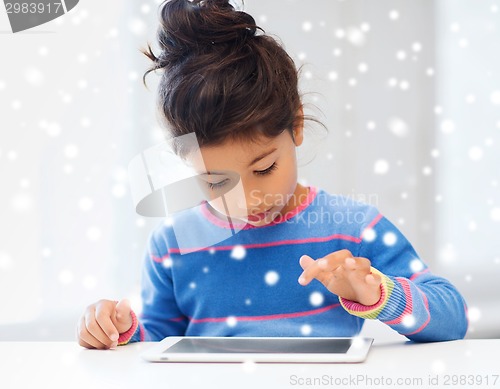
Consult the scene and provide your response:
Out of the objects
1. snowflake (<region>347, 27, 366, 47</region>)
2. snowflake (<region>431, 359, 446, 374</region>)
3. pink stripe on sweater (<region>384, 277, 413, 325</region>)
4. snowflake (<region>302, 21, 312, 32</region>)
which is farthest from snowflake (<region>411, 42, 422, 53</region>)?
snowflake (<region>431, 359, 446, 374</region>)

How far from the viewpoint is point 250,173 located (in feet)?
2.88

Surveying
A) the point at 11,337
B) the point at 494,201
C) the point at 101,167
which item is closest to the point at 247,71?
the point at 101,167

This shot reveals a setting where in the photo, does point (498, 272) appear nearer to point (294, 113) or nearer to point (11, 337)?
point (294, 113)

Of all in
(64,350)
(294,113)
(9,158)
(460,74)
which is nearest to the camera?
(64,350)

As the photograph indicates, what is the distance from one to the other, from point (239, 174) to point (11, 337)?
91cm

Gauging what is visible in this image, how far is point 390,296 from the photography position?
75 centimetres

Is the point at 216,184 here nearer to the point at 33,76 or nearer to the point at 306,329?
the point at 306,329

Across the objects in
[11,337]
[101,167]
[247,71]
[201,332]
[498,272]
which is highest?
[247,71]

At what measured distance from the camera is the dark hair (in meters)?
0.87

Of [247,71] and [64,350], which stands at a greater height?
[247,71]

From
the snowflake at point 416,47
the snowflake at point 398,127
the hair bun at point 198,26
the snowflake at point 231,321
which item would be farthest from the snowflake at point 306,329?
the snowflake at point 416,47

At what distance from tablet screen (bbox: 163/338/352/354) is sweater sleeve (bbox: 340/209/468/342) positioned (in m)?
0.05

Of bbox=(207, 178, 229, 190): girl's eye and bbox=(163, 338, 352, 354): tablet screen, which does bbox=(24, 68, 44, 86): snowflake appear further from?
bbox=(163, 338, 352, 354): tablet screen

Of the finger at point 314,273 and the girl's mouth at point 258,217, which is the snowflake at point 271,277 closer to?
the girl's mouth at point 258,217
